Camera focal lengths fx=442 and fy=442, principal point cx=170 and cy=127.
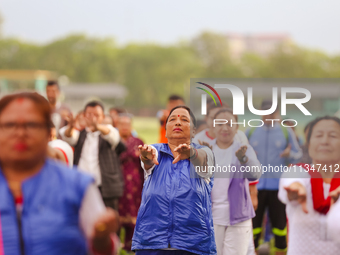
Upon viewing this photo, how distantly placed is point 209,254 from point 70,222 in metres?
1.92

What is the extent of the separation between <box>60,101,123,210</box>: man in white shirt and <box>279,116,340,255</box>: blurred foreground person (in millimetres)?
3426

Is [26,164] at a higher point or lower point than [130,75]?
lower

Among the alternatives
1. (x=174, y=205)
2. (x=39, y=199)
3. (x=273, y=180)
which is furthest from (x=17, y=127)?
(x=273, y=180)

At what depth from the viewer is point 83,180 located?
2049 mm

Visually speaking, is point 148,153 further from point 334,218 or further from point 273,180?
point 273,180

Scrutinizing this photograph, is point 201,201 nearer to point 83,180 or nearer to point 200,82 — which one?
point 200,82

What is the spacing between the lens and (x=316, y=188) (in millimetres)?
2648

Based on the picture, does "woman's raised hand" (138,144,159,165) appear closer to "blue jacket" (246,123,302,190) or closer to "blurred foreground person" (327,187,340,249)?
"blurred foreground person" (327,187,340,249)

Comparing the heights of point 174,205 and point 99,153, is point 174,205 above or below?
below

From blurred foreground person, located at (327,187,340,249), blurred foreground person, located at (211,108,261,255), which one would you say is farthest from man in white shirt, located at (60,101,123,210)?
blurred foreground person, located at (327,187,340,249)

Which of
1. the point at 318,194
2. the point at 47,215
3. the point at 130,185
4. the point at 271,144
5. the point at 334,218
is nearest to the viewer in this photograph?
the point at 47,215

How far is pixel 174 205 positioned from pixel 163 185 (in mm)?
182

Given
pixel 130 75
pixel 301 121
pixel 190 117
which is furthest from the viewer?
pixel 130 75

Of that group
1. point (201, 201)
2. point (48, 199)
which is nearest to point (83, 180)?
point (48, 199)
